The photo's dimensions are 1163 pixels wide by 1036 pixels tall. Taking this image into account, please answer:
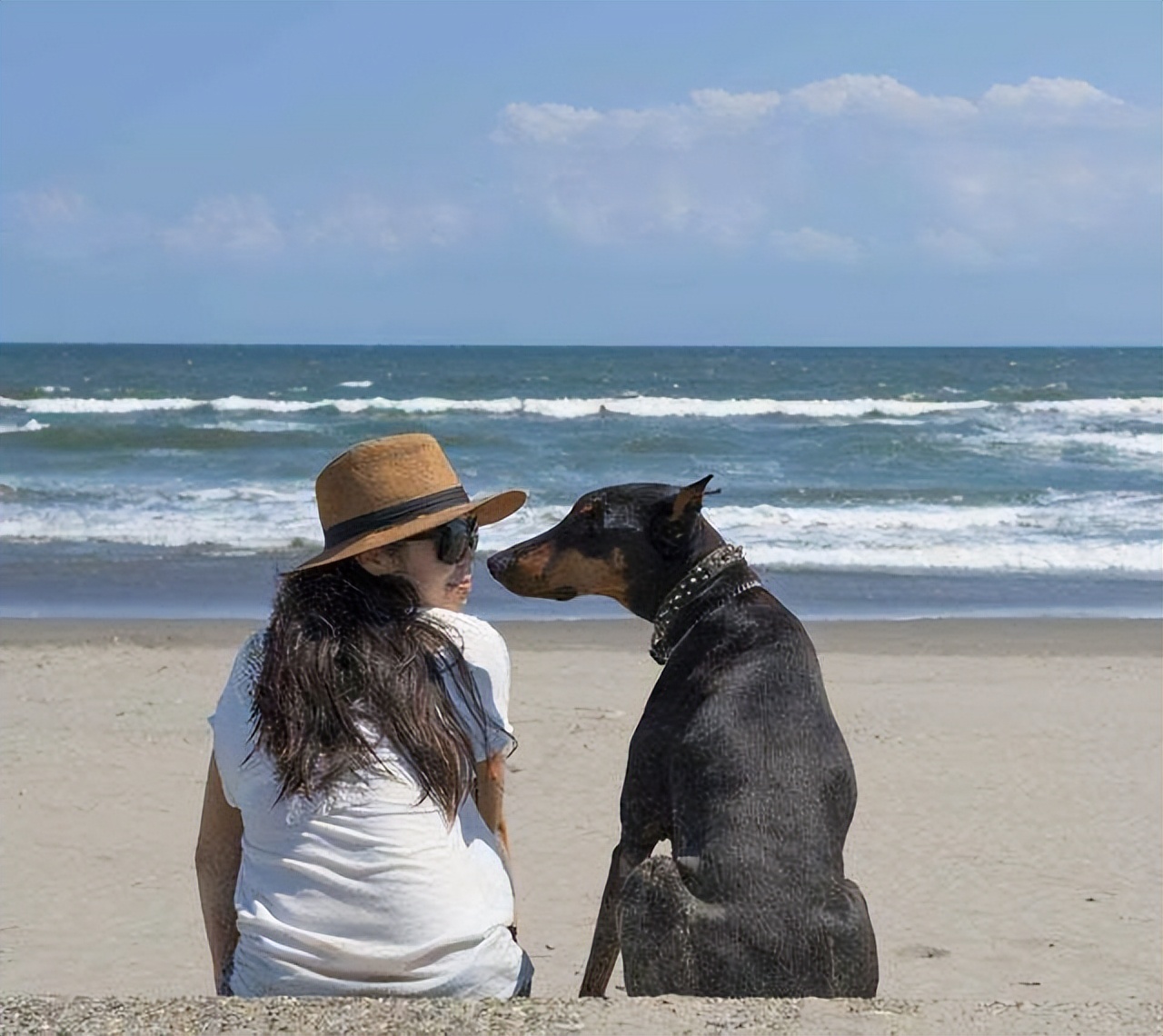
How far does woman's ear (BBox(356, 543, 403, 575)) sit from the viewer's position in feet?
9.22

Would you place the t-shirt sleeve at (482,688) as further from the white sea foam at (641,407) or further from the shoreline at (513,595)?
the white sea foam at (641,407)

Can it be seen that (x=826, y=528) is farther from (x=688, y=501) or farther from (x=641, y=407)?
(x=641, y=407)

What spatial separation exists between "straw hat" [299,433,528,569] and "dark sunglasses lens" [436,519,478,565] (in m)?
0.02

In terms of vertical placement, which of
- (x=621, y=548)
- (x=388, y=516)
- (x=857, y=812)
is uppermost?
(x=388, y=516)

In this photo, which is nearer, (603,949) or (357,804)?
(357,804)

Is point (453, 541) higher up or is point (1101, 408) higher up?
point (1101, 408)

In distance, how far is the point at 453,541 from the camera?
Result: 9.34 feet

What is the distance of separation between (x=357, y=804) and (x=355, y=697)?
0.54ft

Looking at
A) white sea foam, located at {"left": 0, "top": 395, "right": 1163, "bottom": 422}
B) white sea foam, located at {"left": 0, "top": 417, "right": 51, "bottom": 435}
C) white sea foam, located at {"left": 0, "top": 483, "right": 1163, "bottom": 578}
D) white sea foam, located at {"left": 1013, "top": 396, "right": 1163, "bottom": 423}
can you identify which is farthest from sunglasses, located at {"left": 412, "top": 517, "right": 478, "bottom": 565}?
white sea foam, located at {"left": 1013, "top": 396, "right": 1163, "bottom": 423}

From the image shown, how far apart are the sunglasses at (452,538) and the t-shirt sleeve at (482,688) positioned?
135 millimetres

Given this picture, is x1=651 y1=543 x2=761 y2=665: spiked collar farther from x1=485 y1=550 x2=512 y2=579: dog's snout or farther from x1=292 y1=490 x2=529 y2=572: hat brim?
x1=292 y1=490 x2=529 y2=572: hat brim

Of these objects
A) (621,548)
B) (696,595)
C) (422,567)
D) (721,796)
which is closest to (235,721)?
(422,567)

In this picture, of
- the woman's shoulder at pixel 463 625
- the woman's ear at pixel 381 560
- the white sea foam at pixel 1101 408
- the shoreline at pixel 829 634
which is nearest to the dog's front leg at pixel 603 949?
the woman's shoulder at pixel 463 625

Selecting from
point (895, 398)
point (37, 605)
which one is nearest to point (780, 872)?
point (37, 605)
